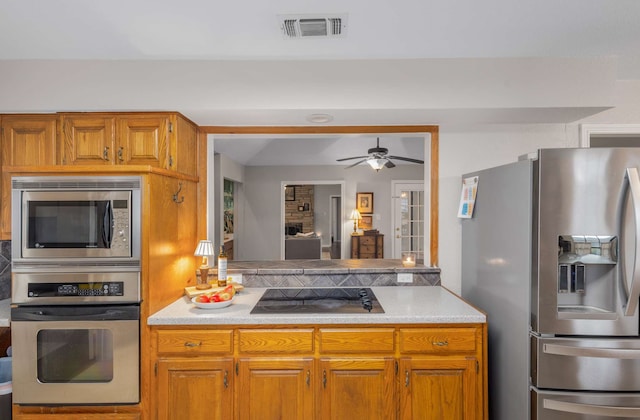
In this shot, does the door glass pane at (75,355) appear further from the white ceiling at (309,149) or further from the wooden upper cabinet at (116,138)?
the white ceiling at (309,149)

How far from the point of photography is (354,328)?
1.93 metres

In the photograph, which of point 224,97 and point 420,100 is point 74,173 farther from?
point 420,100

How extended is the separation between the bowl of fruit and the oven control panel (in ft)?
1.32

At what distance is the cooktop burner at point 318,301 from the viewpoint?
202cm

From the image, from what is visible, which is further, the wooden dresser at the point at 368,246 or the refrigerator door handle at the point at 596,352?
the wooden dresser at the point at 368,246

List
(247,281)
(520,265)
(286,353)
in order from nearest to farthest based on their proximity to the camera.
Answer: (520,265) → (286,353) → (247,281)

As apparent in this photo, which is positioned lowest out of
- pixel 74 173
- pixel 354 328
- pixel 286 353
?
pixel 286 353

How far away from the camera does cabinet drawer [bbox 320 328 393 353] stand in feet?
6.31

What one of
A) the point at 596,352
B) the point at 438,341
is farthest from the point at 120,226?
the point at 596,352

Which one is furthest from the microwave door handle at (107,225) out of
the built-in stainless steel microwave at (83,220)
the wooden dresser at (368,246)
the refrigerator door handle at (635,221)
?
the wooden dresser at (368,246)

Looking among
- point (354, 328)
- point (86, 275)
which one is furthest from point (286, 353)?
point (86, 275)

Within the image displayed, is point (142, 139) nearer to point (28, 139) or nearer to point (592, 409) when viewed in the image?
point (28, 139)

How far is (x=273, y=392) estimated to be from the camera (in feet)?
6.26

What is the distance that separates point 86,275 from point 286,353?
1.16 meters
